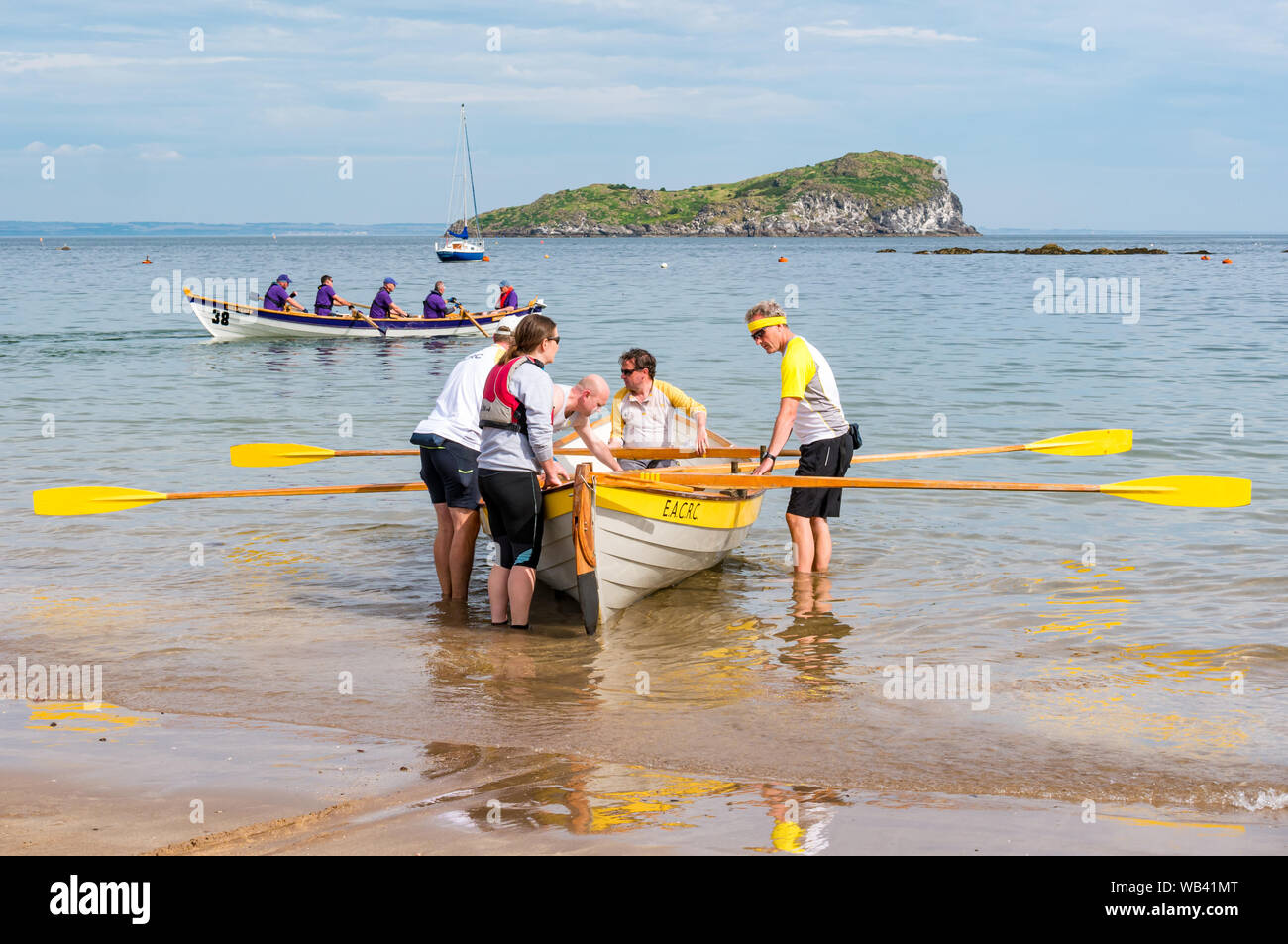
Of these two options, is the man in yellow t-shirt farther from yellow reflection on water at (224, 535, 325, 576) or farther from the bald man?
yellow reflection on water at (224, 535, 325, 576)

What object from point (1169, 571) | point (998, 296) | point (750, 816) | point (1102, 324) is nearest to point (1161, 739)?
point (750, 816)

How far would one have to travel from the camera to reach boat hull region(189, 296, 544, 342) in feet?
99.9

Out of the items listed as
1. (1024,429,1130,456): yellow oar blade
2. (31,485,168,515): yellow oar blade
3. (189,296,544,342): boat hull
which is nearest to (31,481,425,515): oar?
(31,485,168,515): yellow oar blade

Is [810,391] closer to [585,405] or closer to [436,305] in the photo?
[585,405]

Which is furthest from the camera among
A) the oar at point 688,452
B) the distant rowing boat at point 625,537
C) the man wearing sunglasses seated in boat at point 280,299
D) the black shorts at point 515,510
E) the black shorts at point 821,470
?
the man wearing sunglasses seated in boat at point 280,299

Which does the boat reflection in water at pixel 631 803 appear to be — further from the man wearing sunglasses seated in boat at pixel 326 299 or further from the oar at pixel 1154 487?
the man wearing sunglasses seated in boat at pixel 326 299

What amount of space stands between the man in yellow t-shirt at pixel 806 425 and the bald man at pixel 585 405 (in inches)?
46.0

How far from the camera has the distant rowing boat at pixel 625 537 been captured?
753 centimetres

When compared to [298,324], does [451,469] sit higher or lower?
lower

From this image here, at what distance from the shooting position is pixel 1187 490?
8805mm

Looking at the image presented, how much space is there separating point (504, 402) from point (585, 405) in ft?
3.18

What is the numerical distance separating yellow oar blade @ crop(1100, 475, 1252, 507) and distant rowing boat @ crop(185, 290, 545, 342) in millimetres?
22747

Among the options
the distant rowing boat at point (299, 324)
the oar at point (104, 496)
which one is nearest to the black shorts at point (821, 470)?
the oar at point (104, 496)

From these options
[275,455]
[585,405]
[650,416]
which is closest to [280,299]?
[275,455]
